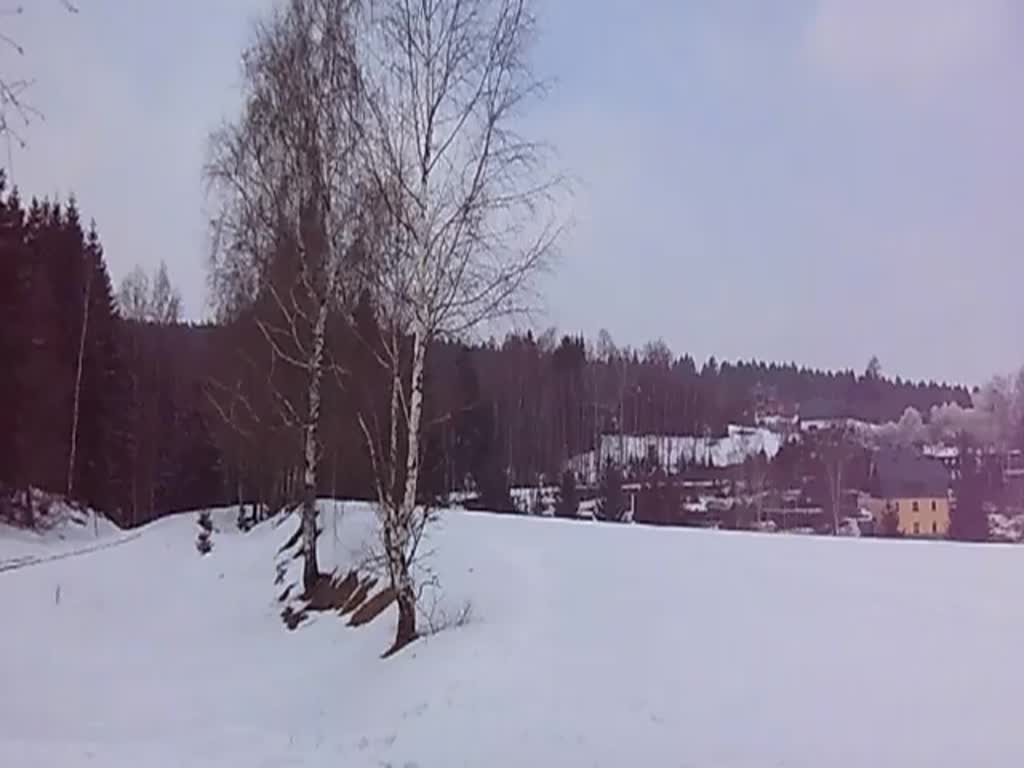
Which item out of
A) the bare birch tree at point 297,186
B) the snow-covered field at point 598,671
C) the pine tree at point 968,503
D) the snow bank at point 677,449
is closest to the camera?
the snow-covered field at point 598,671

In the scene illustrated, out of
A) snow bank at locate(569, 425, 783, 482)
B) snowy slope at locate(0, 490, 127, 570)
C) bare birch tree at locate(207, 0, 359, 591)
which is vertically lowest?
snowy slope at locate(0, 490, 127, 570)

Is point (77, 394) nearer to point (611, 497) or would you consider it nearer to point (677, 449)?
point (611, 497)

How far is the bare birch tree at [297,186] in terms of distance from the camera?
13352 millimetres

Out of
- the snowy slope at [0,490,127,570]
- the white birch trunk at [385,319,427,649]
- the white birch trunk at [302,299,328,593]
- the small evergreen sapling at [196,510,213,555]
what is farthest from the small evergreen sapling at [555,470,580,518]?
the white birch trunk at [385,319,427,649]

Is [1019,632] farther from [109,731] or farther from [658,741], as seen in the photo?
[109,731]

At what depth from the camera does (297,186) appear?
48.0ft

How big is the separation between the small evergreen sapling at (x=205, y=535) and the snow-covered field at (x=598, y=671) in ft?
25.8

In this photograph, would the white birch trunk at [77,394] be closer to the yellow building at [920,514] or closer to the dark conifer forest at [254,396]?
the dark conifer forest at [254,396]

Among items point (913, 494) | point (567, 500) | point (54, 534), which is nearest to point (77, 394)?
point (54, 534)

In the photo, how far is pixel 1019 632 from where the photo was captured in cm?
738

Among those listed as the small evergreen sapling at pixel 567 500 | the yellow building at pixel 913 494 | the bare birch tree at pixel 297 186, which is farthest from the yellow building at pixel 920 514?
the small evergreen sapling at pixel 567 500

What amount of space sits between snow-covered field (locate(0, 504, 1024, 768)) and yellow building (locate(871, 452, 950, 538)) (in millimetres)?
6339

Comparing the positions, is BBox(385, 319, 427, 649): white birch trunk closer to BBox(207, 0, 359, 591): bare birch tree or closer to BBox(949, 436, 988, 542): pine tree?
BBox(207, 0, 359, 591): bare birch tree

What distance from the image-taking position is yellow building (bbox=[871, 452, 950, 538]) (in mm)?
16844
